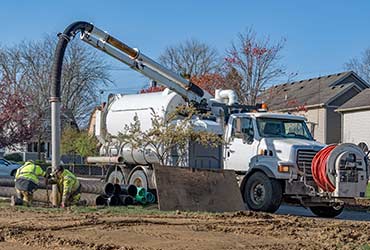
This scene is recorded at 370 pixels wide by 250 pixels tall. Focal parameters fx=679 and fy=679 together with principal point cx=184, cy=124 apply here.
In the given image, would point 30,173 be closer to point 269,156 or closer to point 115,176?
point 115,176

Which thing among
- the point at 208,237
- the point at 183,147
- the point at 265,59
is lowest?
the point at 208,237

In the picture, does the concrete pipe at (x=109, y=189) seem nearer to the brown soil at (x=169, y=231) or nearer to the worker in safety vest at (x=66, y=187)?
the worker in safety vest at (x=66, y=187)

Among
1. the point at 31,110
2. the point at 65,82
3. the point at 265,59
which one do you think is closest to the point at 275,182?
the point at 265,59

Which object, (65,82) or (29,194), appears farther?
(65,82)

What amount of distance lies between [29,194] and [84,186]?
1.58 metres

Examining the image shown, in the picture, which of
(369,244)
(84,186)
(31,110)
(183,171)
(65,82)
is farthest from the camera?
(65,82)

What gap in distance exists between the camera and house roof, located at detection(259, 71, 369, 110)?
1627 inches

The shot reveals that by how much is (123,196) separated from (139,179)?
1.77 metres

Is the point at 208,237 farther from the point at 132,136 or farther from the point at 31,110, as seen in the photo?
the point at 31,110

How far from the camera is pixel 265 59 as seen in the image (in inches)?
1505

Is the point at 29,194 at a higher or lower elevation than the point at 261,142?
lower

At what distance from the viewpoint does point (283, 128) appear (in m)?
18.9

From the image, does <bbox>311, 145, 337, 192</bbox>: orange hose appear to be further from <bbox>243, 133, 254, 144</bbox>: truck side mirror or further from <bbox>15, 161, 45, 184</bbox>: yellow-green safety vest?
<bbox>15, 161, 45, 184</bbox>: yellow-green safety vest

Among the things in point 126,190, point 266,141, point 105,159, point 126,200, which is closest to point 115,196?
point 126,200
